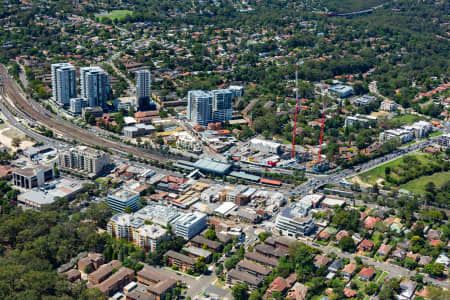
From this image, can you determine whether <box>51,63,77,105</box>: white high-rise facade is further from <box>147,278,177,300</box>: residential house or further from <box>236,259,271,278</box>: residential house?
<box>236,259,271,278</box>: residential house

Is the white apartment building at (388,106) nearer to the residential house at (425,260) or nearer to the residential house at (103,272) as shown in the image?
the residential house at (425,260)

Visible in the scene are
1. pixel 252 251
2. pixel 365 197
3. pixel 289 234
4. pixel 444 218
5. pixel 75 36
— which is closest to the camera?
pixel 252 251

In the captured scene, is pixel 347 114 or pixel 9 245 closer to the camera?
pixel 9 245

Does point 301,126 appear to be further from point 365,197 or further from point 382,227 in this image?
point 382,227

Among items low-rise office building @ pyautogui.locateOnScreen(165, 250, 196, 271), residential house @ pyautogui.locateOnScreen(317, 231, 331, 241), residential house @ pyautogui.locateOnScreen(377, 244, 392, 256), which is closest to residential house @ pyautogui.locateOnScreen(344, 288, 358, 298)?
residential house @ pyautogui.locateOnScreen(377, 244, 392, 256)

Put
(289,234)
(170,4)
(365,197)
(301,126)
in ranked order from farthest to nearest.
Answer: (170,4)
(301,126)
(365,197)
(289,234)

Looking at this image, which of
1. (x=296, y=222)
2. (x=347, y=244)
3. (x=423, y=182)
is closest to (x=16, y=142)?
(x=296, y=222)

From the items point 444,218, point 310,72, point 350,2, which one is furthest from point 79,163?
point 350,2

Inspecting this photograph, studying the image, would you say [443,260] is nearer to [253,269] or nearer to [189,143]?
[253,269]
